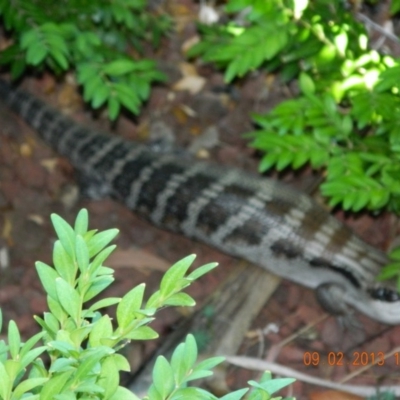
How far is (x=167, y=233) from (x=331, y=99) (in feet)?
6.29

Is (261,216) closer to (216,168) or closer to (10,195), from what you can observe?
(216,168)

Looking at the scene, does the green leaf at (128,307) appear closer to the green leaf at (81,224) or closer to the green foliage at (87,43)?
the green leaf at (81,224)

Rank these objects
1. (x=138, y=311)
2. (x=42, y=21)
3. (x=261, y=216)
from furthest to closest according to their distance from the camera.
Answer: (x=261, y=216) < (x=42, y=21) < (x=138, y=311)

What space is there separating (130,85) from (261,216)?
109 cm

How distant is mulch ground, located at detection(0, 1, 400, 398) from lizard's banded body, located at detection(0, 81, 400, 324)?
0.14 m

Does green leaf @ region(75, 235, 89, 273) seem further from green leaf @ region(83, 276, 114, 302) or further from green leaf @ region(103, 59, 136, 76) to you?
green leaf @ region(103, 59, 136, 76)

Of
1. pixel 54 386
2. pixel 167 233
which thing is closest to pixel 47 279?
pixel 54 386

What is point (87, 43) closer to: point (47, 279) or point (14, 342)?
point (47, 279)

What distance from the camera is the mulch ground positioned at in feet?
13.8

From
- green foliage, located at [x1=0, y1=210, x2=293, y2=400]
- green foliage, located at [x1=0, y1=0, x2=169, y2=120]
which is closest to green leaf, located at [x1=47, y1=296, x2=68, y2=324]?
green foliage, located at [x1=0, y1=210, x2=293, y2=400]

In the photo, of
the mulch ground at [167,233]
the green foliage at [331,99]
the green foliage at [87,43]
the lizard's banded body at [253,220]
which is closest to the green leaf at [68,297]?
the green foliage at [331,99]

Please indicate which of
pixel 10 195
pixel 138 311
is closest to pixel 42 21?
pixel 10 195

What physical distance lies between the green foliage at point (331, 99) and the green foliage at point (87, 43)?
→ 0.76 meters

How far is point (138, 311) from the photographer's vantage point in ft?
5.39
